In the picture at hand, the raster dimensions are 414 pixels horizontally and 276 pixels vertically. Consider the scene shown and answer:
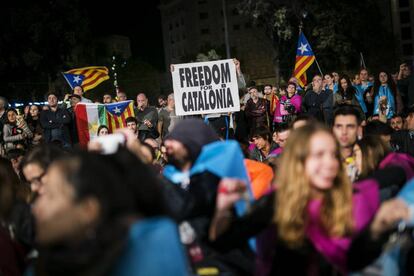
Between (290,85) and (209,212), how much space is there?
10634 mm

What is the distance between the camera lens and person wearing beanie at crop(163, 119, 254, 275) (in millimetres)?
3453

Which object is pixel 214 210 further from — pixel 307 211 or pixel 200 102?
pixel 200 102

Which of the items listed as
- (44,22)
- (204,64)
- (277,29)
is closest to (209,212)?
(204,64)

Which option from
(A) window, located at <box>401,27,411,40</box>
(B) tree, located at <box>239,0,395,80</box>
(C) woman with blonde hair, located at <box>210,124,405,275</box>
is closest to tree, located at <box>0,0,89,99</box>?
(B) tree, located at <box>239,0,395,80</box>

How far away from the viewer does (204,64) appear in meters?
12.2

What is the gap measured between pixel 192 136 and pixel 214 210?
0.67m

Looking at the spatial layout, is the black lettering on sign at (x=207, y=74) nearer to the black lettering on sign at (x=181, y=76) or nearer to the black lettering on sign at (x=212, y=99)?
the black lettering on sign at (x=212, y=99)

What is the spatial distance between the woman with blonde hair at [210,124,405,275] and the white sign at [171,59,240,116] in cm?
869

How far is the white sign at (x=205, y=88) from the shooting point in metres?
12.0

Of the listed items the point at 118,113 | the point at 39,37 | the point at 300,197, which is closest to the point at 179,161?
the point at 300,197

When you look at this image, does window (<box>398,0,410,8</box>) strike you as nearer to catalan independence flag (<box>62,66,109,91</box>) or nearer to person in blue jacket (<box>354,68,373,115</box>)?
person in blue jacket (<box>354,68,373,115</box>)

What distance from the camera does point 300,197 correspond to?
3115 mm

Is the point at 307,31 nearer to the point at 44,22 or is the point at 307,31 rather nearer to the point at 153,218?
the point at 44,22

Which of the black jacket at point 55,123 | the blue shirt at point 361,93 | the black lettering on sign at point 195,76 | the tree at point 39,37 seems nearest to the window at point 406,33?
the tree at point 39,37
